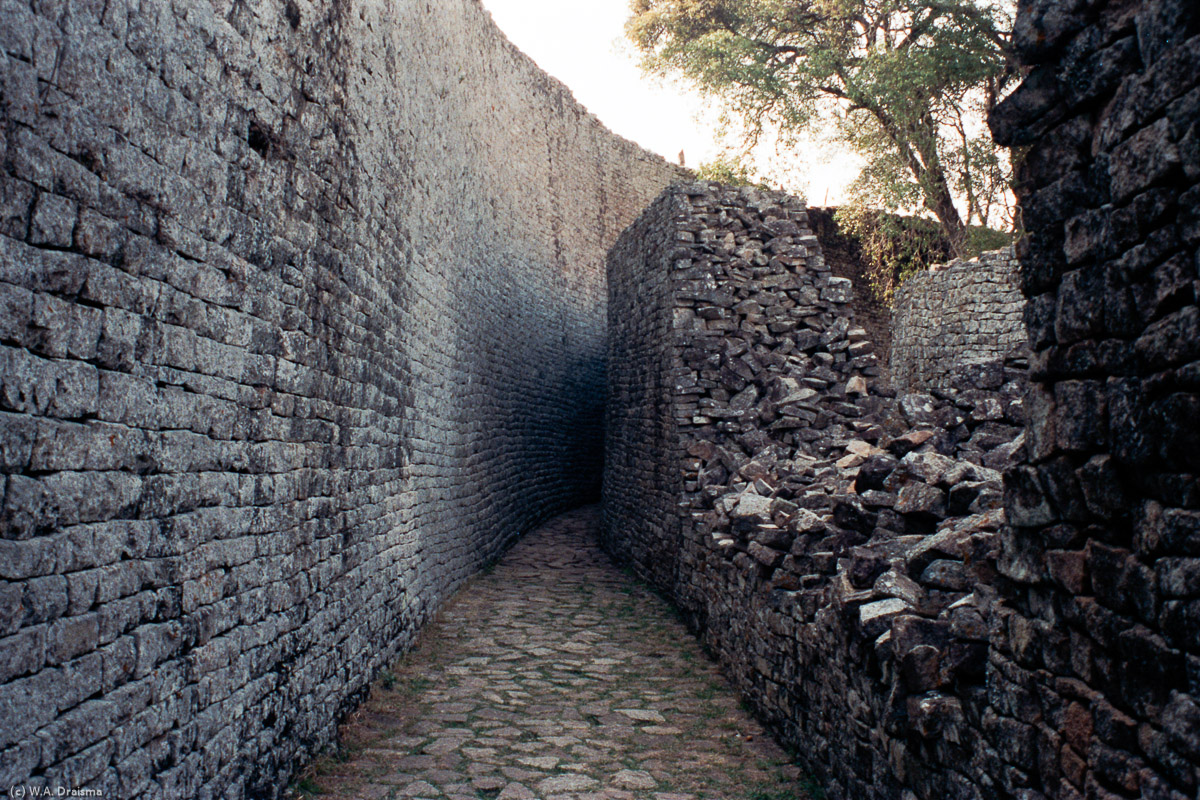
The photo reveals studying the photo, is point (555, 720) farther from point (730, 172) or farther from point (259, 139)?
point (730, 172)

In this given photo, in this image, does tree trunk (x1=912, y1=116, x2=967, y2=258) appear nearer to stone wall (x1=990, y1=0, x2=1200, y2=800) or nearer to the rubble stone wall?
the rubble stone wall

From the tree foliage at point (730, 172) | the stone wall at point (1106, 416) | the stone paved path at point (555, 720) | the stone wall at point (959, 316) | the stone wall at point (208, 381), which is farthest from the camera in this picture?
Answer: the tree foliage at point (730, 172)

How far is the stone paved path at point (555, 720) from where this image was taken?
4.31 metres

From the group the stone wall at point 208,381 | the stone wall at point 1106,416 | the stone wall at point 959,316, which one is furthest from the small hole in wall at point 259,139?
the stone wall at point 959,316

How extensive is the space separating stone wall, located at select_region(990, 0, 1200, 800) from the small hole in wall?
→ 3106mm

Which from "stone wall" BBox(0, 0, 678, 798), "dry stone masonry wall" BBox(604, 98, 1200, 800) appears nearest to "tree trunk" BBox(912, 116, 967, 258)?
"dry stone masonry wall" BBox(604, 98, 1200, 800)

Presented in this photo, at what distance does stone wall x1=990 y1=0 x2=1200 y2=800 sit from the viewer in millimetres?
1938

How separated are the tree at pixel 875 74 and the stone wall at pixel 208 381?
492 inches

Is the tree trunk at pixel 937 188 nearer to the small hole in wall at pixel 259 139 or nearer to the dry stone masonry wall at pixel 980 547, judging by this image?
the dry stone masonry wall at pixel 980 547

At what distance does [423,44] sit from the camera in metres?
7.44

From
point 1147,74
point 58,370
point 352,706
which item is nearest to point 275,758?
point 352,706

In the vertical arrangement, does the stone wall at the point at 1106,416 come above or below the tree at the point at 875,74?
below

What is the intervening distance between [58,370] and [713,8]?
21.0m

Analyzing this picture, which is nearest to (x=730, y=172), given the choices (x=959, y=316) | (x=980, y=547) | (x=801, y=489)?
(x=959, y=316)
